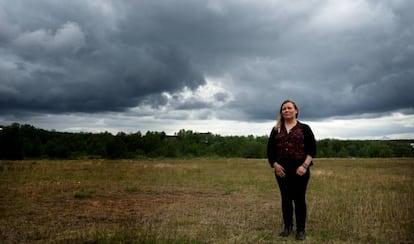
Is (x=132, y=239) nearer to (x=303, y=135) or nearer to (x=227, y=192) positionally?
(x=303, y=135)

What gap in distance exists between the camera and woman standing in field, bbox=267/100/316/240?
20.6 ft

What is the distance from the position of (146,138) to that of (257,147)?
1179 inches

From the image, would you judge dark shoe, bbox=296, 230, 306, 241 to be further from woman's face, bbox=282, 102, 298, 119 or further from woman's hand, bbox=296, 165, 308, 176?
woman's face, bbox=282, 102, 298, 119

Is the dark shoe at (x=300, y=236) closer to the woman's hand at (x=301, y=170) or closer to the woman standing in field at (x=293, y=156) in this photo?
the woman standing in field at (x=293, y=156)

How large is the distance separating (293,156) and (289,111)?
77 centimetres

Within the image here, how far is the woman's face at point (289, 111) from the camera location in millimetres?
6363

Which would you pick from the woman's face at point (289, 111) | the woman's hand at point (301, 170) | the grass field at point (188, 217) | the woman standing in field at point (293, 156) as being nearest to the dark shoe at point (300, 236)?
the woman standing in field at point (293, 156)

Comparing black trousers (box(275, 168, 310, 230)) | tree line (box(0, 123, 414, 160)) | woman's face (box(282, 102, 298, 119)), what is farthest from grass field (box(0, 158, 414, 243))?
tree line (box(0, 123, 414, 160))

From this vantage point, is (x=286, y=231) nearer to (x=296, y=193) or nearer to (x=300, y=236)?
(x=300, y=236)

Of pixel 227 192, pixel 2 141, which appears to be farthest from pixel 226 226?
pixel 2 141

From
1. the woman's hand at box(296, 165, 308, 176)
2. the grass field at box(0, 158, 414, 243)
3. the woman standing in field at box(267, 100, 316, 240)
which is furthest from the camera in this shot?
the grass field at box(0, 158, 414, 243)

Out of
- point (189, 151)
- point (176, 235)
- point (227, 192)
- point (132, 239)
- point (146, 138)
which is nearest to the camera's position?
point (132, 239)

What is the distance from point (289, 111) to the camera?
6.36 meters

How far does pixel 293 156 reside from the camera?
6.28 metres
